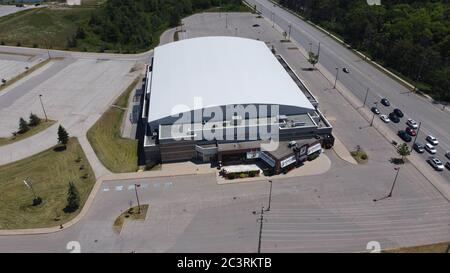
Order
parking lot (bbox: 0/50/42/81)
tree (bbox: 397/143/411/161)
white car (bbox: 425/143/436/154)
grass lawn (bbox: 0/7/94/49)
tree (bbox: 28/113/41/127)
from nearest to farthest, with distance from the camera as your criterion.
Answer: tree (bbox: 397/143/411/161)
white car (bbox: 425/143/436/154)
tree (bbox: 28/113/41/127)
parking lot (bbox: 0/50/42/81)
grass lawn (bbox: 0/7/94/49)

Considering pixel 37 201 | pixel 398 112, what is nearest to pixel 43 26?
pixel 37 201

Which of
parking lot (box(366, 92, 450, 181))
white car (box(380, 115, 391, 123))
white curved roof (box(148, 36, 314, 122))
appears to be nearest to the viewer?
parking lot (box(366, 92, 450, 181))

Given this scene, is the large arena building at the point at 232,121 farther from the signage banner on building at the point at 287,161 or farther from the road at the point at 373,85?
the road at the point at 373,85

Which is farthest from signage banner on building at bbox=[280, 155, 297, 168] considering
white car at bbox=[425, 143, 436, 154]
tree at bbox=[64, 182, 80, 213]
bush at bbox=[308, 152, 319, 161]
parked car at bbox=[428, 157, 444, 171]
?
tree at bbox=[64, 182, 80, 213]

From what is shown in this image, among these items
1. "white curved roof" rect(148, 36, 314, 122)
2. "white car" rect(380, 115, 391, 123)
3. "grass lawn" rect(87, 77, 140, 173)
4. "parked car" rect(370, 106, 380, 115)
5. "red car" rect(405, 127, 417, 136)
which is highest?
"white curved roof" rect(148, 36, 314, 122)

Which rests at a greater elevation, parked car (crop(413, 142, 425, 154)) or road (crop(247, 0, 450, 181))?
road (crop(247, 0, 450, 181))

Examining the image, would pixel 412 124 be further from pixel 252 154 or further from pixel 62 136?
pixel 62 136

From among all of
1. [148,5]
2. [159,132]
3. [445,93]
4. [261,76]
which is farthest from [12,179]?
[148,5]

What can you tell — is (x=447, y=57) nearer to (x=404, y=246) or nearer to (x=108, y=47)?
(x=404, y=246)

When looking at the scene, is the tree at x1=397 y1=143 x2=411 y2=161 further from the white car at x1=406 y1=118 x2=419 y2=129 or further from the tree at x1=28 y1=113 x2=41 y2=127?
the tree at x1=28 y1=113 x2=41 y2=127
